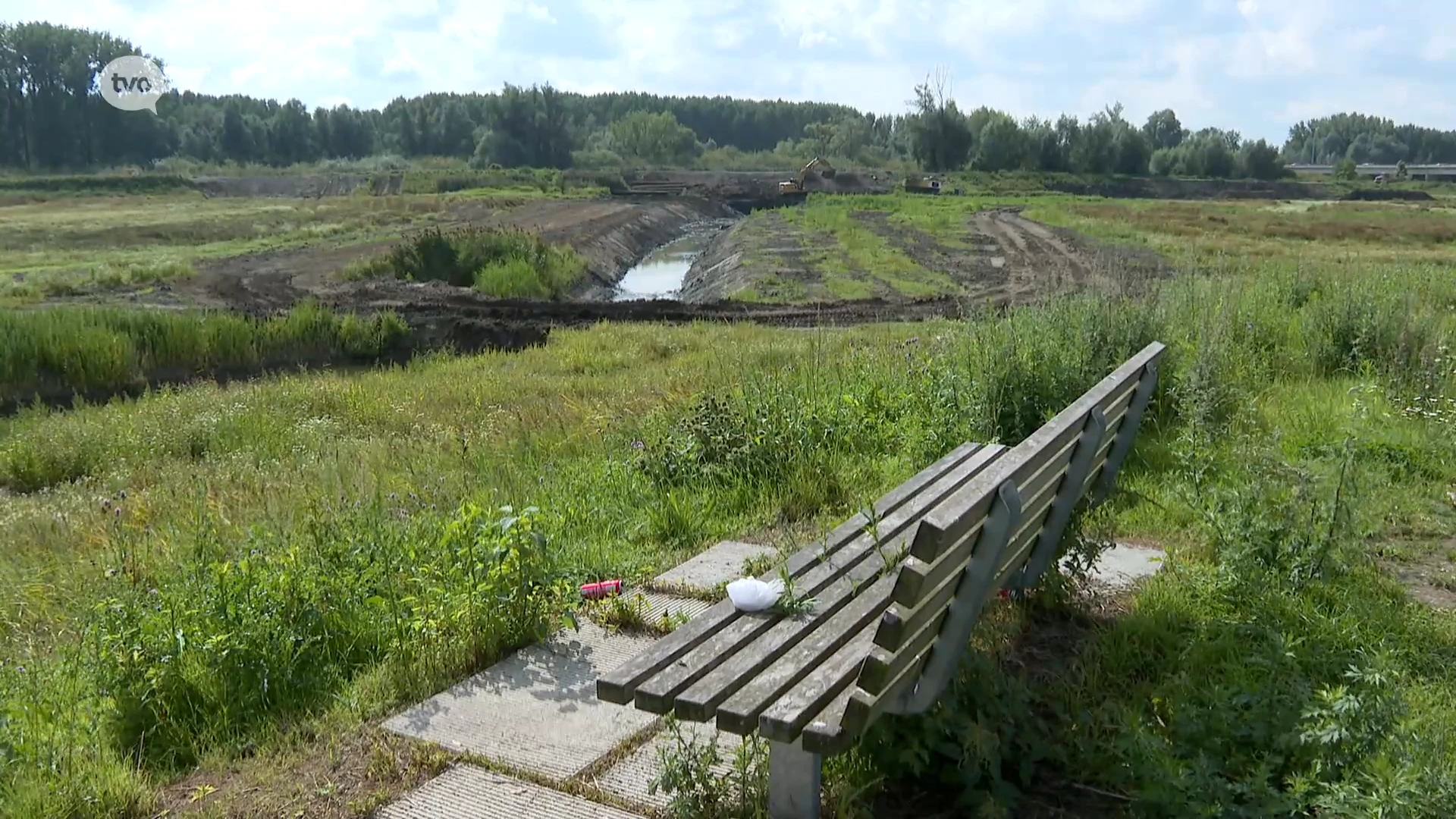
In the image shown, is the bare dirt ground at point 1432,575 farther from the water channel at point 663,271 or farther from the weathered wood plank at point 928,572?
the water channel at point 663,271

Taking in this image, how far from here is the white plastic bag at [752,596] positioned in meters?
3.26

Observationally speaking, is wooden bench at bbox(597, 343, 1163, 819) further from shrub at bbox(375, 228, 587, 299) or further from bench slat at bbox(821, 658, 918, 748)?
shrub at bbox(375, 228, 587, 299)

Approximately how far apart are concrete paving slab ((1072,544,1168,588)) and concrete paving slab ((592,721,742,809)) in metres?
1.82

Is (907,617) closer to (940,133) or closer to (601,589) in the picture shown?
(601,589)

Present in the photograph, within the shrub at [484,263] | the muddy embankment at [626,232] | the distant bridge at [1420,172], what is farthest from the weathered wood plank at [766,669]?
the distant bridge at [1420,172]

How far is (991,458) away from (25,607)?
15.9 ft

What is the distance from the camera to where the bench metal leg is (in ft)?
9.14

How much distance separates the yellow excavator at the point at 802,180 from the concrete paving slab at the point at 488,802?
65.3 meters

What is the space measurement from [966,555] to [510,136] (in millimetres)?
106142

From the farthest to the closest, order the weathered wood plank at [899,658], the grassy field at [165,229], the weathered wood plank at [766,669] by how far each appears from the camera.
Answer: the grassy field at [165,229] → the weathered wood plank at [766,669] → the weathered wood plank at [899,658]

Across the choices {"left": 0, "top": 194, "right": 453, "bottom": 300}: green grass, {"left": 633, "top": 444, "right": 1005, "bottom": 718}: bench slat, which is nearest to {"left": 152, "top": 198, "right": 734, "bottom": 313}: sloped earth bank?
{"left": 0, "top": 194, "right": 453, "bottom": 300}: green grass

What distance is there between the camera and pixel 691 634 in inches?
123

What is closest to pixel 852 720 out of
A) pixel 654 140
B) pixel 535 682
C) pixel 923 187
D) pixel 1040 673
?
pixel 1040 673

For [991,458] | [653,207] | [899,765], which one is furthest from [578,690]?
[653,207]
